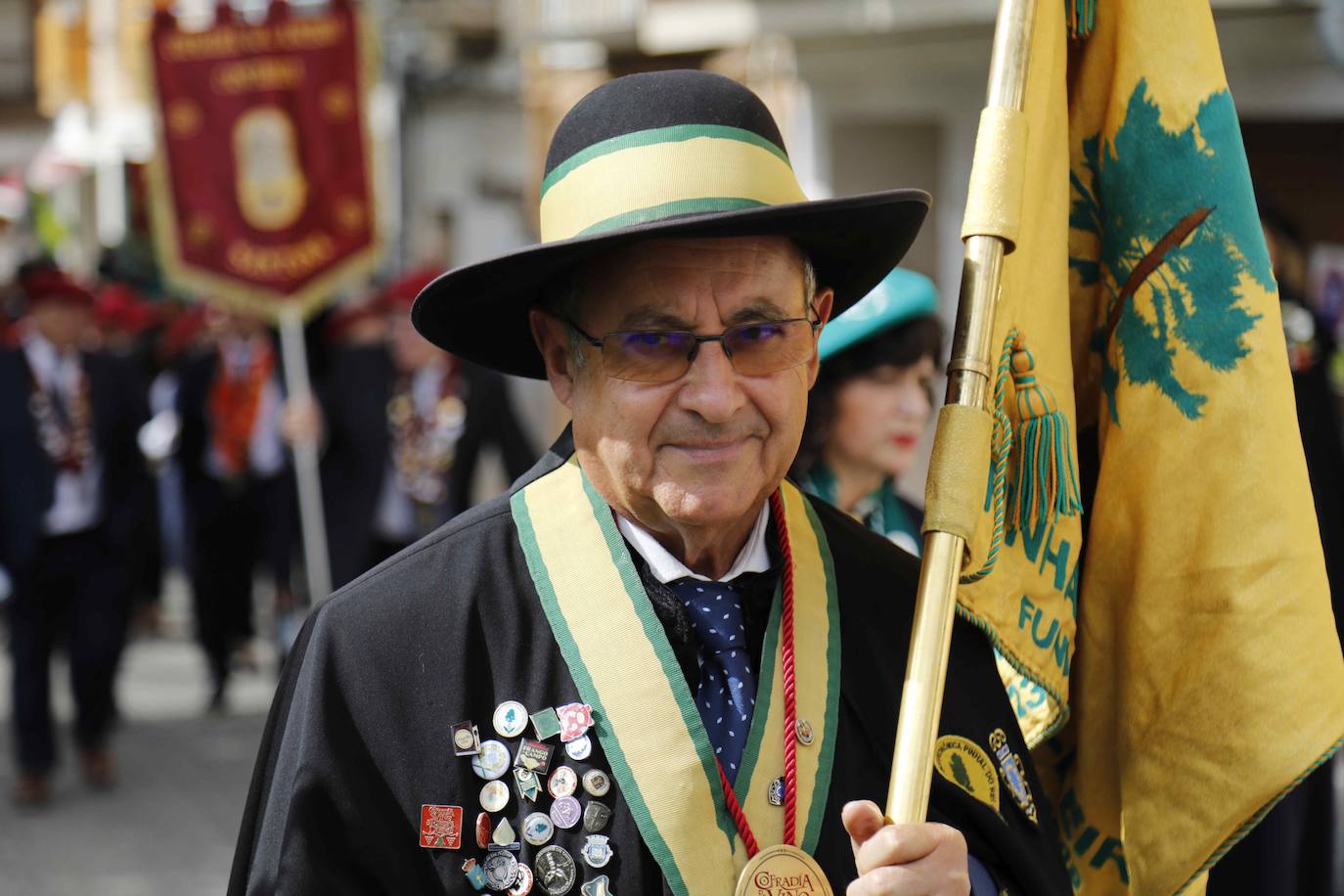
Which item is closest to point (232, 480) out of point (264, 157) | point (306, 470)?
point (306, 470)

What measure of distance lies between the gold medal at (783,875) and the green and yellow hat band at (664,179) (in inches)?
31.9

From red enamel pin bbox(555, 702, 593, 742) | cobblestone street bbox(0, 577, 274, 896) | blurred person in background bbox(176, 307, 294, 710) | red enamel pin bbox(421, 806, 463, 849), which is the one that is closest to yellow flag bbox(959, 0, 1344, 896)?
red enamel pin bbox(555, 702, 593, 742)

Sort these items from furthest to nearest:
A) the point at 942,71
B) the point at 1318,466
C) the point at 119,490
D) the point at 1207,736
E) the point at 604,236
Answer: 1. the point at 942,71
2. the point at 119,490
3. the point at 1318,466
4. the point at 1207,736
5. the point at 604,236

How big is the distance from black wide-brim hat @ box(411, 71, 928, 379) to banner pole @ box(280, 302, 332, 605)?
585cm

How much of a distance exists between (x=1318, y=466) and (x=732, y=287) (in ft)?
9.53

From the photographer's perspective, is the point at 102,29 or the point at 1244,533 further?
the point at 102,29

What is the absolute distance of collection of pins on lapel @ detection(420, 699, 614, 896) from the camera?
2.21m

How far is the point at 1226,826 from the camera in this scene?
2.59 meters

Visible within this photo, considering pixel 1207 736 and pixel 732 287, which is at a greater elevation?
pixel 732 287

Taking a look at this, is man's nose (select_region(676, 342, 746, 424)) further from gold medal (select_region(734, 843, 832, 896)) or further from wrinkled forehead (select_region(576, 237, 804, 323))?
gold medal (select_region(734, 843, 832, 896))


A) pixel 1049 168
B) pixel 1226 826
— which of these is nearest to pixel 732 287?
pixel 1049 168

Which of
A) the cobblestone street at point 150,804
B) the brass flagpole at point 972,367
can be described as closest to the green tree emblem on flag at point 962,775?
the brass flagpole at point 972,367

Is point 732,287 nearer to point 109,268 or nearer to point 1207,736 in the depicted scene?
point 1207,736

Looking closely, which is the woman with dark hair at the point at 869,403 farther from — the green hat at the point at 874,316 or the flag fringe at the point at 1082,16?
the flag fringe at the point at 1082,16
